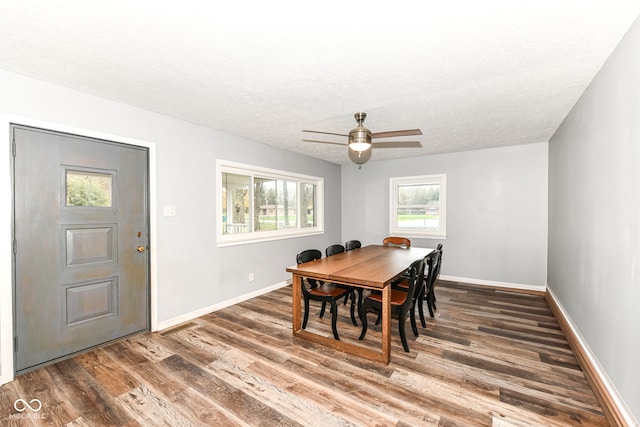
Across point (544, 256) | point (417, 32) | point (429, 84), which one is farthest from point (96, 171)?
point (544, 256)

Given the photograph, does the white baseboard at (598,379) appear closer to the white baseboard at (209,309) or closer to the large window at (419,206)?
the large window at (419,206)

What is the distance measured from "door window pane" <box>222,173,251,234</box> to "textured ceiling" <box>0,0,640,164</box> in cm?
118

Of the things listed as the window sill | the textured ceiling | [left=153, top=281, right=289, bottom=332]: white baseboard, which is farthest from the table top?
the textured ceiling

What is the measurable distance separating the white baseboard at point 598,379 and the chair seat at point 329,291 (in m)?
2.08

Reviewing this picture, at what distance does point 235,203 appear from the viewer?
4207 millimetres

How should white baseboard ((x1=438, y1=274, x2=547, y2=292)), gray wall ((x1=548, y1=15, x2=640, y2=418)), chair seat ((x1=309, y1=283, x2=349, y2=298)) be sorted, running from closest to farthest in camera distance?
gray wall ((x1=548, y1=15, x2=640, y2=418))
chair seat ((x1=309, y1=283, x2=349, y2=298))
white baseboard ((x1=438, y1=274, x2=547, y2=292))

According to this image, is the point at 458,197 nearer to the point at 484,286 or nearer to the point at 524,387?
the point at 484,286

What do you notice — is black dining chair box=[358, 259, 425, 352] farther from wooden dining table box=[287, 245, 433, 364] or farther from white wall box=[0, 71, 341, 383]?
white wall box=[0, 71, 341, 383]

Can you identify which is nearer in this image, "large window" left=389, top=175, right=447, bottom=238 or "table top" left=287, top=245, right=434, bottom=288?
"table top" left=287, top=245, right=434, bottom=288

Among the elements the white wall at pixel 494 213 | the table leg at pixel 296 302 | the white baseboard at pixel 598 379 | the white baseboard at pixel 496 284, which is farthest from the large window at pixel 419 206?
the table leg at pixel 296 302

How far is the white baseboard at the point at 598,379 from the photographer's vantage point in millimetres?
1675

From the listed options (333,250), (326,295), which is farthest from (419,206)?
(326,295)

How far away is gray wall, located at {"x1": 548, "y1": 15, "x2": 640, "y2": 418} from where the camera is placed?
163cm

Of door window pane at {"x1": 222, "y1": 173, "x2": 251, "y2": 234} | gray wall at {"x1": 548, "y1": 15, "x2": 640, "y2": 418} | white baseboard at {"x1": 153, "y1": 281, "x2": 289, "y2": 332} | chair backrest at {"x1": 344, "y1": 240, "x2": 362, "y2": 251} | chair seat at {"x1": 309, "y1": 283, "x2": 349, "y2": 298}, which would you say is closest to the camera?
gray wall at {"x1": 548, "y1": 15, "x2": 640, "y2": 418}
